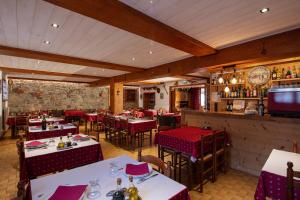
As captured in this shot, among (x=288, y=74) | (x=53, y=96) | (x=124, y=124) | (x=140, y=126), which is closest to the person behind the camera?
(x=288, y=74)

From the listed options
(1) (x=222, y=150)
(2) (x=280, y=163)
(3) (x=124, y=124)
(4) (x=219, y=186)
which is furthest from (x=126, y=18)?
(3) (x=124, y=124)

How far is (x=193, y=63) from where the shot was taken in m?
4.12

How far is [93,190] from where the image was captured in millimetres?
1274

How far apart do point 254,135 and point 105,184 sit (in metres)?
3.05

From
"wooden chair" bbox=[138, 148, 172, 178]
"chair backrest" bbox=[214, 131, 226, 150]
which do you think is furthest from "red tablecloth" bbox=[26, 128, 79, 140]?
"chair backrest" bbox=[214, 131, 226, 150]

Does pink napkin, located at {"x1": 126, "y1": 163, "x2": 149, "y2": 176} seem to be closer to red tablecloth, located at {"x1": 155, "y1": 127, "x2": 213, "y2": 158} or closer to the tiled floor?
red tablecloth, located at {"x1": 155, "y1": 127, "x2": 213, "y2": 158}

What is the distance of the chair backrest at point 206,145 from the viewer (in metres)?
2.64

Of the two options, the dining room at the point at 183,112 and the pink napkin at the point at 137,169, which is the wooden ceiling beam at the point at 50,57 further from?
the pink napkin at the point at 137,169

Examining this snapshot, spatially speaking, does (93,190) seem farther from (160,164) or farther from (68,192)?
(160,164)

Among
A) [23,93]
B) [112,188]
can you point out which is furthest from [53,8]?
[23,93]

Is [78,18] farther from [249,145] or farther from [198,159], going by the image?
[249,145]

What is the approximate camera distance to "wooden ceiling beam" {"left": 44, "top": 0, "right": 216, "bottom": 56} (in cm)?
170

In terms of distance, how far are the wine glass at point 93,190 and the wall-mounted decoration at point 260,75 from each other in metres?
3.75

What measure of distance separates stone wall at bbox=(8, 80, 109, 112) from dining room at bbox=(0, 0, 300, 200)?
4138 millimetres
